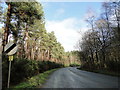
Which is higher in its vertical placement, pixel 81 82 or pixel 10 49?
pixel 10 49

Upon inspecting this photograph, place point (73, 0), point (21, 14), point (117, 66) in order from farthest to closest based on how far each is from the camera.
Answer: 1. point (117, 66)
2. point (21, 14)
3. point (73, 0)

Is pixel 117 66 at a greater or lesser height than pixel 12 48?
lesser

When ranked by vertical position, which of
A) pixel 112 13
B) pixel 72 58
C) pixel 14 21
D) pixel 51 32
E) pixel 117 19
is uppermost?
pixel 51 32

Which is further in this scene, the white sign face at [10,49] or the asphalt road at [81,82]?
the asphalt road at [81,82]

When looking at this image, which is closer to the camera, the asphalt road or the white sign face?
the white sign face

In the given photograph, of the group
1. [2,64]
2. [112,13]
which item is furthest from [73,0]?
[112,13]

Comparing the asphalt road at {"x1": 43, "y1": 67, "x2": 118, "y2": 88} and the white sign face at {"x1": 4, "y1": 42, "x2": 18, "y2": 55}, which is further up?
the white sign face at {"x1": 4, "y1": 42, "x2": 18, "y2": 55}

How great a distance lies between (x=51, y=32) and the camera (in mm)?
55938

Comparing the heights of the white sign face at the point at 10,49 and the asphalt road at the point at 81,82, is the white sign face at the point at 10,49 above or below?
above

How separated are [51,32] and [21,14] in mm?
42731

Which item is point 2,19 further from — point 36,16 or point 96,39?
point 96,39

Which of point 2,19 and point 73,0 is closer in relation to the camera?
point 73,0

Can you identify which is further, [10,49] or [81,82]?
[81,82]

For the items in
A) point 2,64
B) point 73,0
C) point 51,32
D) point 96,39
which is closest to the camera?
point 2,64
